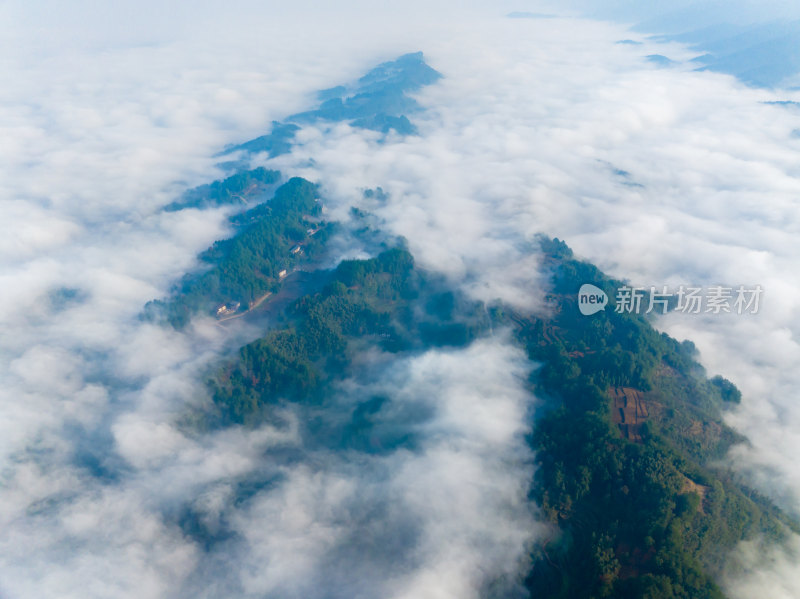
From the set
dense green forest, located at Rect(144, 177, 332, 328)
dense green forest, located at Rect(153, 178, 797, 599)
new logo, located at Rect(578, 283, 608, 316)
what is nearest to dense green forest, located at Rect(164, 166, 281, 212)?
dense green forest, located at Rect(144, 177, 332, 328)

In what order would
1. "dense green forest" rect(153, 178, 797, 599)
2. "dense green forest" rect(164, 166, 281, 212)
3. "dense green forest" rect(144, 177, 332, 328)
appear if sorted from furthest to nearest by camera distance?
"dense green forest" rect(164, 166, 281, 212) → "dense green forest" rect(144, 177, 332, 328) → "dense green forest" rect(153, 178, 797, 599)

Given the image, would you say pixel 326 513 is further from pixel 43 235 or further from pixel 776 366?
pixel 43 235

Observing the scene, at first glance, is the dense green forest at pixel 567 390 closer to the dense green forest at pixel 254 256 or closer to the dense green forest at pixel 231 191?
the dense green forest at pixel 254 256

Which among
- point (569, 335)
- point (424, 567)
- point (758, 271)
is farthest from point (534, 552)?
point (758, 271)

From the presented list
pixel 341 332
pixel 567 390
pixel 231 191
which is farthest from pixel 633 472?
pixel 231 191

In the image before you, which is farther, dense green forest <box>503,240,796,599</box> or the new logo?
the new logo

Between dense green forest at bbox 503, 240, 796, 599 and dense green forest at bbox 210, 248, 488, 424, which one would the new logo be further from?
dense green forest at bbox 210, 248, 488, 424

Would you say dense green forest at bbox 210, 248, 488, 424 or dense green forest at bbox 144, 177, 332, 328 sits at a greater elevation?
dense green forest at bbox 144, 177, 332, 328

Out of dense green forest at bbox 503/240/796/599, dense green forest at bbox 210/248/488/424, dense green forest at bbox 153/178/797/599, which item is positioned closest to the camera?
dense green forest at bbox 503/240/796/599

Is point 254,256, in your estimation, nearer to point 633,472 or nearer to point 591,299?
point 591,299
